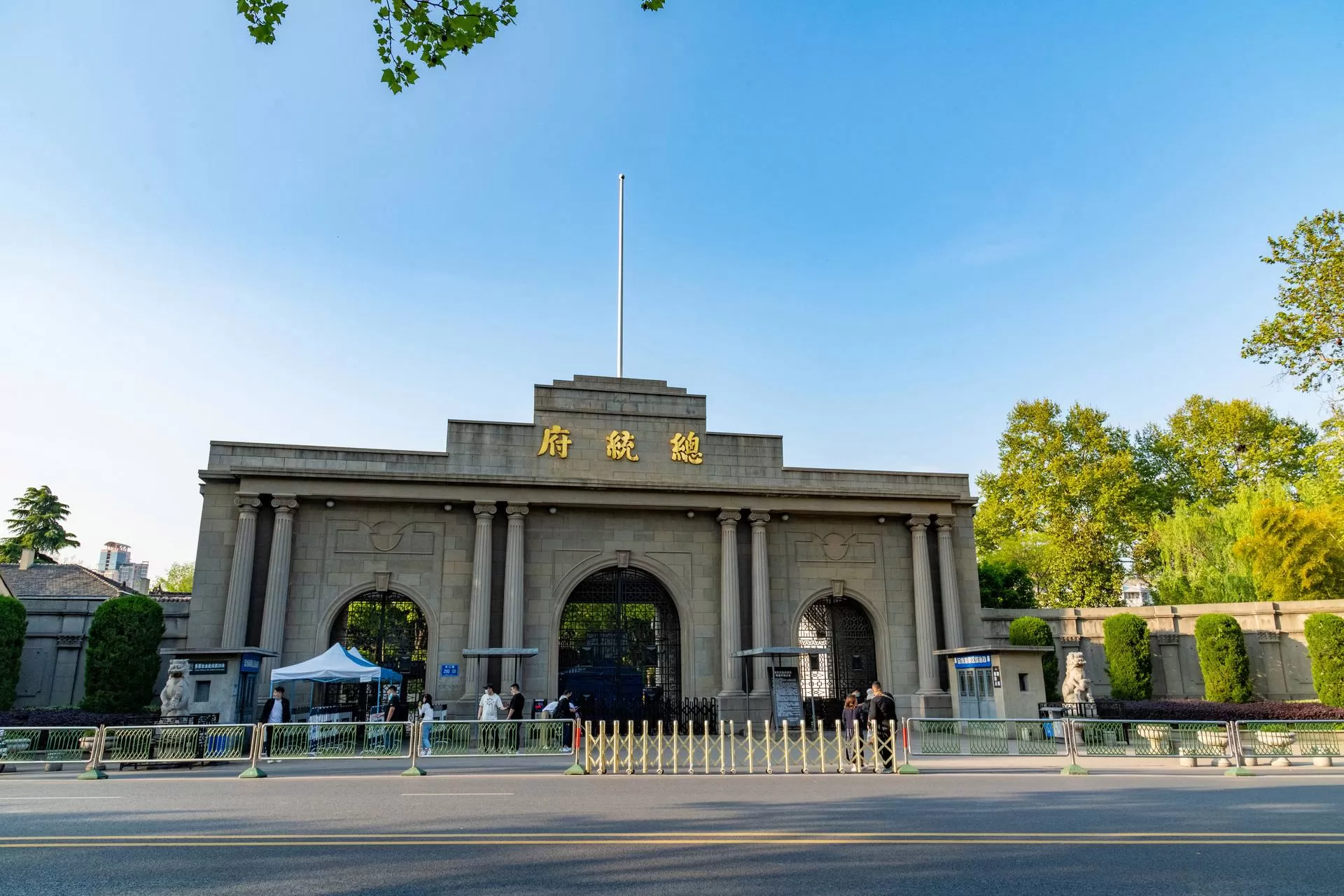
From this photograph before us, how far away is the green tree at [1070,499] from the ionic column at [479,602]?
32.3 metres

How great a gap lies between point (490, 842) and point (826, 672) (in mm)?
22788

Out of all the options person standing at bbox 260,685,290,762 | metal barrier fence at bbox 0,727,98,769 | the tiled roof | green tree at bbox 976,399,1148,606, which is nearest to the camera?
metal barrier fence at bbox 0,727,98,769

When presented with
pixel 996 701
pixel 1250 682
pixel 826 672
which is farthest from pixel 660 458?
pixel 1250 682

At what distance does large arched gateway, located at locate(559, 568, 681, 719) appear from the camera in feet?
91.9

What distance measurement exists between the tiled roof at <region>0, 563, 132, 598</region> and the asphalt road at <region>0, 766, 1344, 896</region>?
94.9ft

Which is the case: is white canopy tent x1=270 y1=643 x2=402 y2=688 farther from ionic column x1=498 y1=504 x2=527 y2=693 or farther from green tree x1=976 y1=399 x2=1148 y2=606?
green tree x1=976 y1=399 x2=1148 y2=606

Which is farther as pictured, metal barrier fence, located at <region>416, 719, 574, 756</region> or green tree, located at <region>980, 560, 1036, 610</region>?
green tree, located at <region>980, 560, 1036, 610</region>

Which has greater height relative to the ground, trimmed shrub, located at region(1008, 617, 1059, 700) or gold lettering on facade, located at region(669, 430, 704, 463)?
gold lettering on facade, located at region(669, 430, 704, 463)

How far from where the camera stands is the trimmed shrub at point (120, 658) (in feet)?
79.9

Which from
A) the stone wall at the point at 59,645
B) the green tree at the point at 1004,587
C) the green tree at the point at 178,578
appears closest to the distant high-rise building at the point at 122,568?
the green tree at the point at 178,578

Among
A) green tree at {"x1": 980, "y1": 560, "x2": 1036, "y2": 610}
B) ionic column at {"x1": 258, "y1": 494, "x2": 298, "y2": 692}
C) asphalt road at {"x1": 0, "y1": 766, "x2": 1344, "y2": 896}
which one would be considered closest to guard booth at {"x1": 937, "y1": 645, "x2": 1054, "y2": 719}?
asphalt road at {"x1": 0, "y1": 766, "x2": 1344, "y2": 896}

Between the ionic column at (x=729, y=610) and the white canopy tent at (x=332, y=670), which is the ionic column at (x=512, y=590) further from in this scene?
the ionic column at (x=729, y=610)

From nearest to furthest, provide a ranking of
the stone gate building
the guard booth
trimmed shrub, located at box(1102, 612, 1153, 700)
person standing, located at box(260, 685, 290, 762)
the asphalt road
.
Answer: the asphalt road, person standing, located at box(260, 685, 290, 762), the guard booth, the stone gate building, trimmed shrub, located at box(1102, 612, 1153, 700)

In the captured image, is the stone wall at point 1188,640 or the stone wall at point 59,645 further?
the stone wall at point 1188,640
